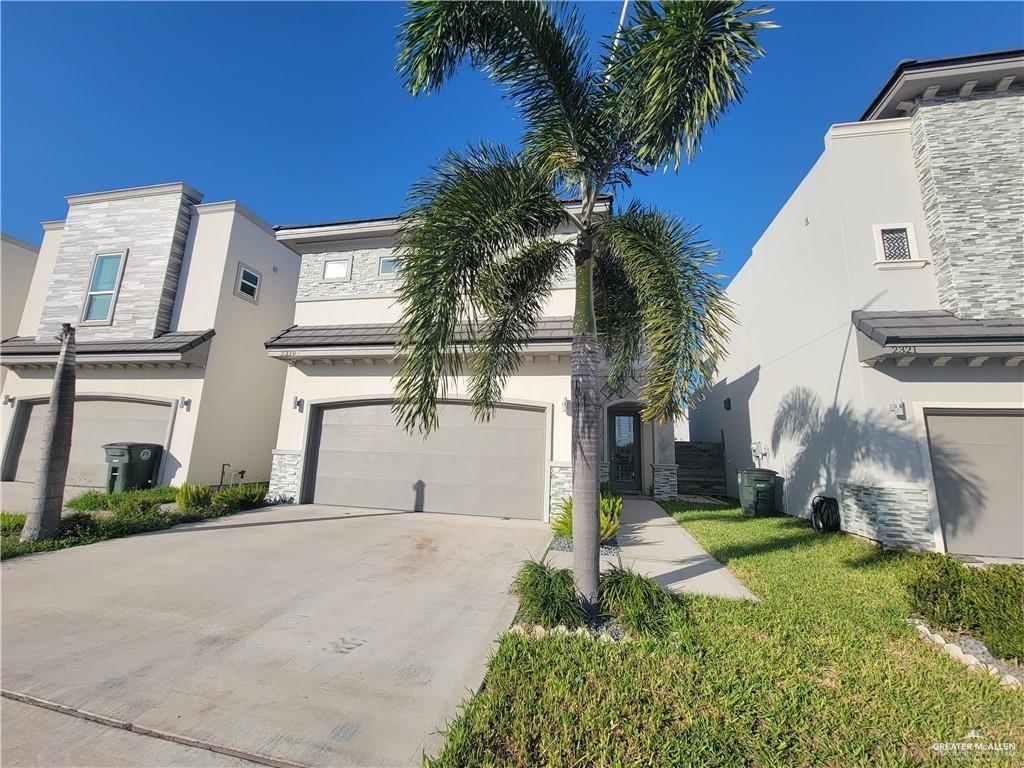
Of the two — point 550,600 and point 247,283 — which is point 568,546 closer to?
point 550,600

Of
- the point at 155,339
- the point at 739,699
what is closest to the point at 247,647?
the point at 739,699

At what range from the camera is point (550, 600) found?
4.16 meters

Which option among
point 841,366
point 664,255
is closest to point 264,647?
point 664,255

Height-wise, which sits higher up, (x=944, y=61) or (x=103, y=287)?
(x=944, y=61)

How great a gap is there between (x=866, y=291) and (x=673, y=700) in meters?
8.74

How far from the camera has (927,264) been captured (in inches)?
310

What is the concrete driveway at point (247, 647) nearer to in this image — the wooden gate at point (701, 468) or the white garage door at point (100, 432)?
the white garage door at point (100, 432)

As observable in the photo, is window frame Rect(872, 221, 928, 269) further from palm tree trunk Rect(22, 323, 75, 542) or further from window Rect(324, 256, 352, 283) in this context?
palm tree trunk Rect(22, 323, 75, 542)

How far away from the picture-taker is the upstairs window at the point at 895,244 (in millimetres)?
8070

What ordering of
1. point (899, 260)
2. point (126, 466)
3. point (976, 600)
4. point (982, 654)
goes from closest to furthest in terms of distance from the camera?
point (982, 654)
point (976, 600)
point (899, 260)
point (126, 466)

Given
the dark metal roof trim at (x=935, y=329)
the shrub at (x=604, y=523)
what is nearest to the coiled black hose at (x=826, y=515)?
the dark metal roof trim at (x=935, y=329)

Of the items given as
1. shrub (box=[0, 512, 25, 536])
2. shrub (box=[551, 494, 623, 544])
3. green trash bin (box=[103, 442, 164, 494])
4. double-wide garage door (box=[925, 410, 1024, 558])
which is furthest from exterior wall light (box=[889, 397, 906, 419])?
green trash bin (box=[103, 442, 164, 494])

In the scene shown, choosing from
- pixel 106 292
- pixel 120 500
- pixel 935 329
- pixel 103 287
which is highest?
pixel 103 287

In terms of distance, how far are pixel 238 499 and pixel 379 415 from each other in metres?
3.55
